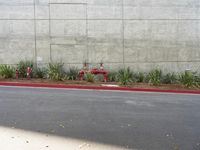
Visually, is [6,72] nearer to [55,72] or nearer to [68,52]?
[55,72]

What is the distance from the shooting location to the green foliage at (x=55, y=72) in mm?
18859

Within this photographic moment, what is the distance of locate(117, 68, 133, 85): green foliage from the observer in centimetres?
1830

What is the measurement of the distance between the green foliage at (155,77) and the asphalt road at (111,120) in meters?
6.58

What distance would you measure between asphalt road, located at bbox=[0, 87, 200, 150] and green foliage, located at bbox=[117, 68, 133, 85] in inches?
252

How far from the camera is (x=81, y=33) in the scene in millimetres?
20625

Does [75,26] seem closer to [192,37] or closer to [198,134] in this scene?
[192,37]

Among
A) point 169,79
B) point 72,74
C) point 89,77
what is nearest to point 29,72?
point 72,74

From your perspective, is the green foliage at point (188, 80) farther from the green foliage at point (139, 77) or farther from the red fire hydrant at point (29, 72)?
the red fire hydrant at point (29, 72)

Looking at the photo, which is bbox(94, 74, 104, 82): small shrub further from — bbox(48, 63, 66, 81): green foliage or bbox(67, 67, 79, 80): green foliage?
bbox(48, 63, 66, 81): green foliage

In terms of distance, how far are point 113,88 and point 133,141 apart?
10.8 m

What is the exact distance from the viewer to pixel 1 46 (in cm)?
2058

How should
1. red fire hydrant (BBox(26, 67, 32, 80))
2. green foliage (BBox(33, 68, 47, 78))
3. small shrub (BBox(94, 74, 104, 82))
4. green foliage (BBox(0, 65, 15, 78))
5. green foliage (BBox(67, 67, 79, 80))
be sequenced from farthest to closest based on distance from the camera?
small shrub (BBox(94, 74, 104, 82)) < green foliage (BBox(33, 68, 47, 78)) < green foliage (BBox(67, 67, 79, 80)) < red fire hydrant (BBox(26, 67, 32, 80)) < green foliage (BBox(0, 65, 15, 78))

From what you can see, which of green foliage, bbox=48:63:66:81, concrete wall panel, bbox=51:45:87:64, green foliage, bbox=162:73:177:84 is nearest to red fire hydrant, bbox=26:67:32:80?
green foliage, bbox=48:63:66:81

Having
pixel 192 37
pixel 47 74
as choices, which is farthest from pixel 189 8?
pixel 47 74
